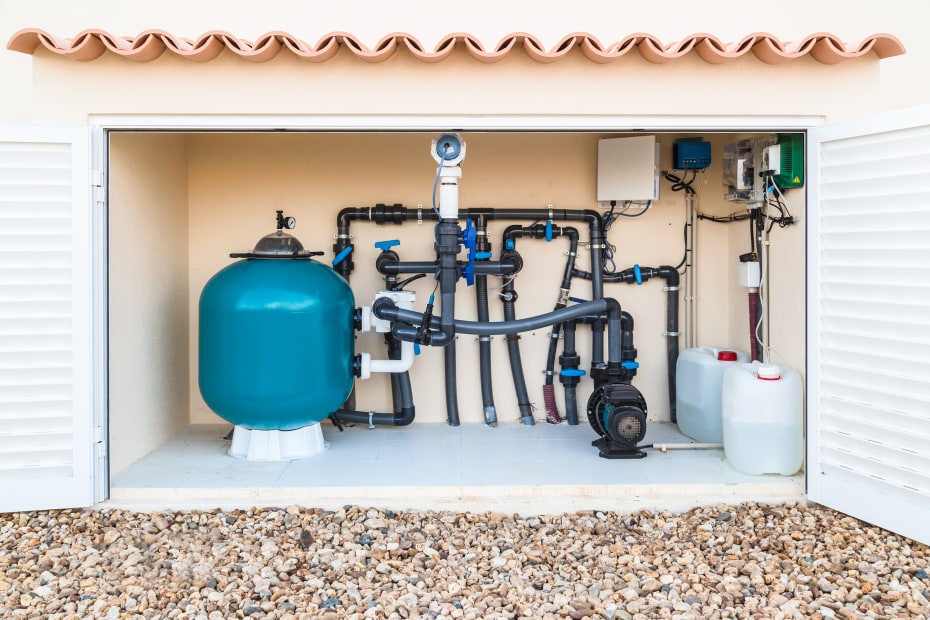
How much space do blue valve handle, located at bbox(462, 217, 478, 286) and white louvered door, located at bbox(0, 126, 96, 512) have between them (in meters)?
1.83

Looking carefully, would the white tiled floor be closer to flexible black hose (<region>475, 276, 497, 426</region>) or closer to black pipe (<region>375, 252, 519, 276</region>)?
flexible black hose (<region>475, 276, 497, 426</region>)

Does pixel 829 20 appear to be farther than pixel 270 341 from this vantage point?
Yes

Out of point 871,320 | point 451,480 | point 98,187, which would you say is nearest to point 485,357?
point 451,480

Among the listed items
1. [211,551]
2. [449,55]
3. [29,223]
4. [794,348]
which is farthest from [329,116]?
[794,348]

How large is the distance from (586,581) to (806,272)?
165 centimetres

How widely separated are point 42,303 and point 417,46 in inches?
73.2

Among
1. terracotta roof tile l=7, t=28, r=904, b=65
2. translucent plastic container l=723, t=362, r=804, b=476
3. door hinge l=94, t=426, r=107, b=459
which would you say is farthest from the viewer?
translucent plastic container l=723, t=362, r=804, b=476

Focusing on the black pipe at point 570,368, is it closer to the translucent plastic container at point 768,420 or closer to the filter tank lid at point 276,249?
the translucent plastic container at point 768,420

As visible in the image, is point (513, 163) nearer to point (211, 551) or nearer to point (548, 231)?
point (548, 231)

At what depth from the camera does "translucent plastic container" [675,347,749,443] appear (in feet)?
12.5

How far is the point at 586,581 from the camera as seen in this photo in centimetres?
250

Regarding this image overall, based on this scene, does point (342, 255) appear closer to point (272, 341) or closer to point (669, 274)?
point (272, 341)

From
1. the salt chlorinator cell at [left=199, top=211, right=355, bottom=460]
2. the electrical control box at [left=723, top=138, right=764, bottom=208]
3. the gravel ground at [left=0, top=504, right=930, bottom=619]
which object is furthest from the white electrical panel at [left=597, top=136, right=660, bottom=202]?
the gravel ground at [left=0, top=504, right=930, bottom=619]

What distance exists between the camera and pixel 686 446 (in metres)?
3.74
